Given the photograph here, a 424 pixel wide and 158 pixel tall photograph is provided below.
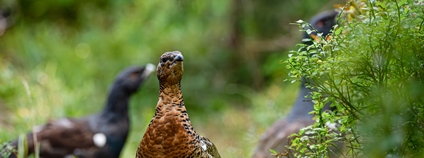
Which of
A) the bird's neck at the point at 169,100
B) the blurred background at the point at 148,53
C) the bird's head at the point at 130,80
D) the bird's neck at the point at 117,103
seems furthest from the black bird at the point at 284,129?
the blurred background at the point at 148,53

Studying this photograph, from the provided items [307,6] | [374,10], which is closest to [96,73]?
[307,6]

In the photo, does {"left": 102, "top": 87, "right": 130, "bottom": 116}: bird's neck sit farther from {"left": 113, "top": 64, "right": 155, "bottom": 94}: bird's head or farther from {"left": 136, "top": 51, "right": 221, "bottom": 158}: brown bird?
{"left": 136, "top": 51, "right": 221, "bottom": 158}: brown bird

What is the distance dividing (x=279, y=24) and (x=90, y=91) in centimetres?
290

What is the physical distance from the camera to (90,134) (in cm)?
620

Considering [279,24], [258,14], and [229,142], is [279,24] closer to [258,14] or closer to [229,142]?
[258,14]

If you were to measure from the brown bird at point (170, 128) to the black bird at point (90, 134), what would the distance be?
2718 mm

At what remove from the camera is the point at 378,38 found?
245 cm

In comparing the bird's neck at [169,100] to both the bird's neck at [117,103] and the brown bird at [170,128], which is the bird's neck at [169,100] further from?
the bird's neck at [117,103]

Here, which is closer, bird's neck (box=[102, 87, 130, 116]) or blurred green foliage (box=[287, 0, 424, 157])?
blurred green foliage (box=[287, 0, 424, 157])

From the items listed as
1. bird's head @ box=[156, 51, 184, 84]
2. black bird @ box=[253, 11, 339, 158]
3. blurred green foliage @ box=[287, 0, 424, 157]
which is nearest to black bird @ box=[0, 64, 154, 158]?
black bird @ box=[253, 11, 339, 158]

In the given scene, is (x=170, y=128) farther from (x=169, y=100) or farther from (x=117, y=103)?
(x=117, y=103)

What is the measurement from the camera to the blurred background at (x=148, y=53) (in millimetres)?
8614

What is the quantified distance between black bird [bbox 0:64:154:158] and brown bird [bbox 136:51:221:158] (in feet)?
8.92

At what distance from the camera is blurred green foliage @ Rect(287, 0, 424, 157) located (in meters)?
2.33
